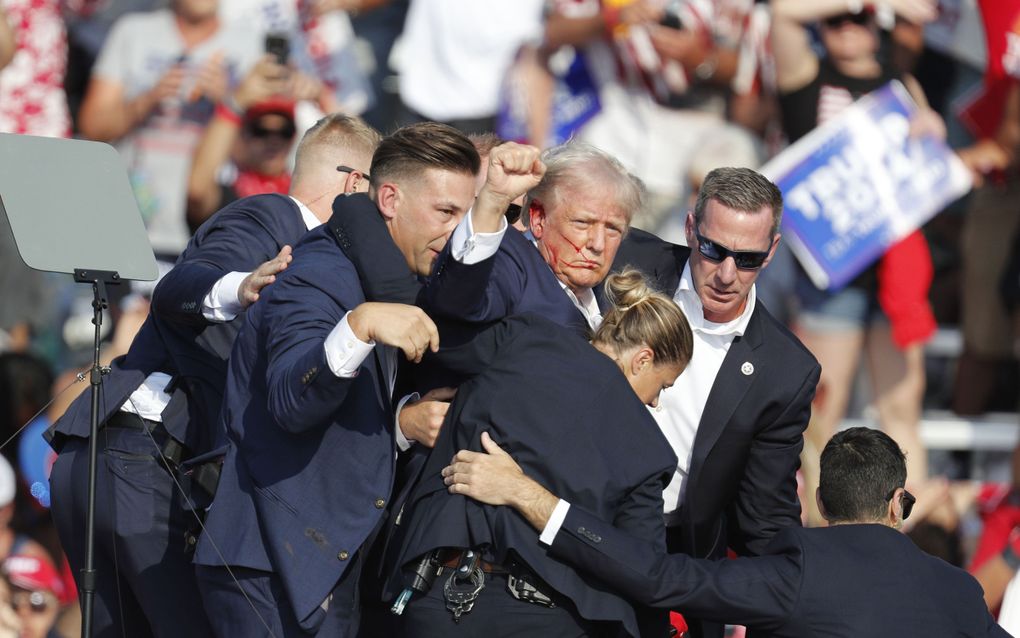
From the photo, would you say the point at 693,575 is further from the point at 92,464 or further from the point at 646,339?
the point at 92,464

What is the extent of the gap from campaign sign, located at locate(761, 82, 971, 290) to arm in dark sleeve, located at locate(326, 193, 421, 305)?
12.8 ft

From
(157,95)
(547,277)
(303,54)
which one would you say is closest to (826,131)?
(303,54)

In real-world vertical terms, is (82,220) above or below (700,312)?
above

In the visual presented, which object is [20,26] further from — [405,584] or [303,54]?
[405,584]

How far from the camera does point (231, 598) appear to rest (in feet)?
12.0

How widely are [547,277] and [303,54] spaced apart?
12.4 ft

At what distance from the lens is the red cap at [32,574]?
657 centimetres

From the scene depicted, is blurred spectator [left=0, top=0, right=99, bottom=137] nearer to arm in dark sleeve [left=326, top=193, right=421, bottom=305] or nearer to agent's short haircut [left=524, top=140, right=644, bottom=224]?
agent's short haircut [left=524, top=140, right=644, bottom=224]

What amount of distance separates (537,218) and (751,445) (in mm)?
906

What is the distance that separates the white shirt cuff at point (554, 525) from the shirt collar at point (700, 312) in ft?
3.47

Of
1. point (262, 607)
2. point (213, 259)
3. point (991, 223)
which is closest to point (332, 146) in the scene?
point (213, 259)

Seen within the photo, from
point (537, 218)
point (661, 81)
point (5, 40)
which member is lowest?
point (661, 81)

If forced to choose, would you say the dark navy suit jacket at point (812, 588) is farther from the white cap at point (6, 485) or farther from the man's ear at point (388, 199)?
the white cap at point (6, 485)

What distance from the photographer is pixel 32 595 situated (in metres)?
6.57
